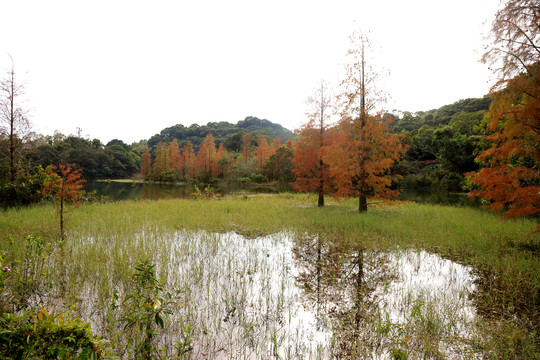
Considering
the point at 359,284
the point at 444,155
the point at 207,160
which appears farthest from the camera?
the point at 207,160

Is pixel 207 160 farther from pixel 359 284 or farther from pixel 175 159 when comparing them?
pixel 359 284

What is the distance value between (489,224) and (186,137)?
419ft

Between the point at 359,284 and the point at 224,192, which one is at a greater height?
the point at 224,192

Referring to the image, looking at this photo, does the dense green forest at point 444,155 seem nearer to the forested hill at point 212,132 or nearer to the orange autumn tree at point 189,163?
the orange autumn tree at point 189,163

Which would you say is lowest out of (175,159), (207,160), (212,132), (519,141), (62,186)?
(62,186)

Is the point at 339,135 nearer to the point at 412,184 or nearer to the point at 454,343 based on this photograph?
the point at 454,343

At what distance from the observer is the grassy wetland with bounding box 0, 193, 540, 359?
313cm

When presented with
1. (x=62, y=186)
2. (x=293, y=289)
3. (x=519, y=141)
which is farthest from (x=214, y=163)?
(x=519, y=141)

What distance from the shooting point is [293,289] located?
189 inches

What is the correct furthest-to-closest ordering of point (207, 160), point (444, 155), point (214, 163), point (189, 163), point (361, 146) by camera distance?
1. point (189, 163)
2. point (214, 163)
3. point (207, 160)
4. point (444, 155)
5. point (361, 146)

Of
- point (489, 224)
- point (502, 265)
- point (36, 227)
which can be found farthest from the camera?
point (489, 224)

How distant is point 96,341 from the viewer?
69.1 inches

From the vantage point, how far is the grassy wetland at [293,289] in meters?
3.13

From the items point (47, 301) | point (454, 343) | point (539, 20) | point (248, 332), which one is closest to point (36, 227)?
point (47, 301)
